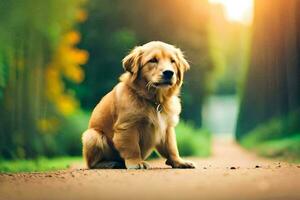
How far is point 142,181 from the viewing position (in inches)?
232

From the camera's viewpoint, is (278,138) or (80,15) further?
(80,15)

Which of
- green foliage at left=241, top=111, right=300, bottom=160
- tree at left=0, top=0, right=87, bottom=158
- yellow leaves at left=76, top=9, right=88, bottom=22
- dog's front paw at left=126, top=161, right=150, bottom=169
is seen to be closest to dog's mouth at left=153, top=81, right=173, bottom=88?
dog's front paw at left=126, top=161, right=150, bottom=169

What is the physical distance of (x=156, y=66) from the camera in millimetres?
7023

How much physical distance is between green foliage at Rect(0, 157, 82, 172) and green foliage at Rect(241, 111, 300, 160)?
3.61m

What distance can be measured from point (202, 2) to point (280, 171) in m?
10.9

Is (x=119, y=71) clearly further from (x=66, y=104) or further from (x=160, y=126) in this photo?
(x=160, y=126)

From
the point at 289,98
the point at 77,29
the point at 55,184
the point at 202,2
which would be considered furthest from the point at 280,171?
the point at 202,2

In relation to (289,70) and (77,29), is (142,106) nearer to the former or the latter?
(289,70)

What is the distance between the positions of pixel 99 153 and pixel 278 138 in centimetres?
622

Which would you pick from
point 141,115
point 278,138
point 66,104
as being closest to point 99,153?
point 141,115

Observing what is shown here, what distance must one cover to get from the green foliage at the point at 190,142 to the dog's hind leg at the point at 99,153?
5.55m

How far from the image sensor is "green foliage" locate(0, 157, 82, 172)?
32.7ft

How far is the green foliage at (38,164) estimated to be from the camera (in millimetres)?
9953

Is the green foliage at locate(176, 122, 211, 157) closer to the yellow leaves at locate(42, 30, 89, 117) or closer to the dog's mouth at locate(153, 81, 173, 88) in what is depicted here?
the yellow leaves at locate(42, 30, 89, 117)
